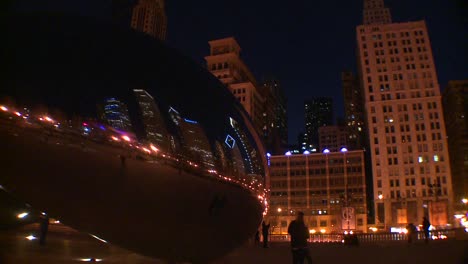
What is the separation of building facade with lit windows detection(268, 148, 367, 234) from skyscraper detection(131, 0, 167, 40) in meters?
93.2

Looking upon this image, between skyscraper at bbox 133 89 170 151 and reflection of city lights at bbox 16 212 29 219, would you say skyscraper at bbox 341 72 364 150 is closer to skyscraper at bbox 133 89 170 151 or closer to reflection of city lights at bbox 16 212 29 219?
skyscraper at bbox 133 89 170 151

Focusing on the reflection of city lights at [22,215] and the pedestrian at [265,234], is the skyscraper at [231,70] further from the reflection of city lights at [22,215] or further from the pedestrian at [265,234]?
the reflection of city lights at [22,215]

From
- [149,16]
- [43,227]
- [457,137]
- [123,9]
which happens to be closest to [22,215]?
[43,227]

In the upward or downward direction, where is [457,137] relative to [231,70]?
downward

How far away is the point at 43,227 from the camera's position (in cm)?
351

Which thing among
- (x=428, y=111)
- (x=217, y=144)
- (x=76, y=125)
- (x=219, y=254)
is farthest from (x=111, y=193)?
(x=428, y=111)

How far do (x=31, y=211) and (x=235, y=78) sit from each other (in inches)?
4286

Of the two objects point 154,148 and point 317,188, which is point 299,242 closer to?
point 154,148

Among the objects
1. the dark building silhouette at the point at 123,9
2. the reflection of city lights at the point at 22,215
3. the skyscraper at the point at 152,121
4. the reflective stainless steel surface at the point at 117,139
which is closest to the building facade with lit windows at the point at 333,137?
the dark building silhouette at the point at 123,9

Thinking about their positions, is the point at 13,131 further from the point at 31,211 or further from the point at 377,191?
the point at 377,191

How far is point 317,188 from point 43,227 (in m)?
109

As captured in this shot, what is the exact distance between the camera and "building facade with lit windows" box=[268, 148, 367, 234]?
104125 mm

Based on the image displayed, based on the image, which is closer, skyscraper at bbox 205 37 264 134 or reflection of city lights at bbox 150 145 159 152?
reflection of city lights at bbox 150 145 159 152

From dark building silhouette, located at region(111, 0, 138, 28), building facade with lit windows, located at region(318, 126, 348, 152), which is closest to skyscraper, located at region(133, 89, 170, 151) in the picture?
dark building silhouette, located at region(111, 0, 138, 28)
